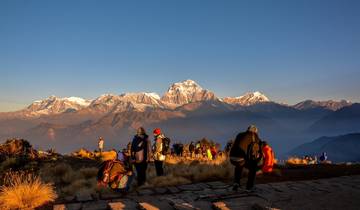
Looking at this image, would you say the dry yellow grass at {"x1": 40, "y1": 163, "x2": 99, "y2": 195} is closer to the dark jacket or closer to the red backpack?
the dark jacket

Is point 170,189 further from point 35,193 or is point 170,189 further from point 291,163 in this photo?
point 291,163

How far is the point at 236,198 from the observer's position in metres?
10.7

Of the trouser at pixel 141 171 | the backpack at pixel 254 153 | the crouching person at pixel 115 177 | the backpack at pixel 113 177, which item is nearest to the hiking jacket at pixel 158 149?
the trouser at pixel 141 171

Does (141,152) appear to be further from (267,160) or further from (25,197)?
(267,160)

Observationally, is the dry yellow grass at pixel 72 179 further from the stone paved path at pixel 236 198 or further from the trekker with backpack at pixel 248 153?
the trekker with backpack at pixel 248 153

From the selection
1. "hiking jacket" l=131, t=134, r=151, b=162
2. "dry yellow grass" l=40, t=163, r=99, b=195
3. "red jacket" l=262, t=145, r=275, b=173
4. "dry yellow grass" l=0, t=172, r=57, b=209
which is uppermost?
"hiking jacket" l=131, t=134, r=151, b=162

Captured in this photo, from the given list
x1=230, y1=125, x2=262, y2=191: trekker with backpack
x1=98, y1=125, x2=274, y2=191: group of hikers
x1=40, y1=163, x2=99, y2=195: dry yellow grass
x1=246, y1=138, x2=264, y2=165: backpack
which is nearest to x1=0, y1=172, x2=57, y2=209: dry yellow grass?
x1=40, y1=163, x2=99, y2=195: dry yellow grass

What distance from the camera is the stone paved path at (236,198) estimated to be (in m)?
9.95

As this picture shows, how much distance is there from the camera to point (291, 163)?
77.9 ft

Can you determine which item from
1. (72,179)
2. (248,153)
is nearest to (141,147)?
(248,153)

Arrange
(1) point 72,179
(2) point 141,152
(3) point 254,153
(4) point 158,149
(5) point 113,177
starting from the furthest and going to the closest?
(1) point 72,179 → (4) point 158,149 → (2) point 141,152 → (5) point 113,177 → (3) point 254,153

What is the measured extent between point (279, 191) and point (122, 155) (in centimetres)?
1282

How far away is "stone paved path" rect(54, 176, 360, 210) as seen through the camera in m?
9.95

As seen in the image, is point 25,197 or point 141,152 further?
point 141,152
